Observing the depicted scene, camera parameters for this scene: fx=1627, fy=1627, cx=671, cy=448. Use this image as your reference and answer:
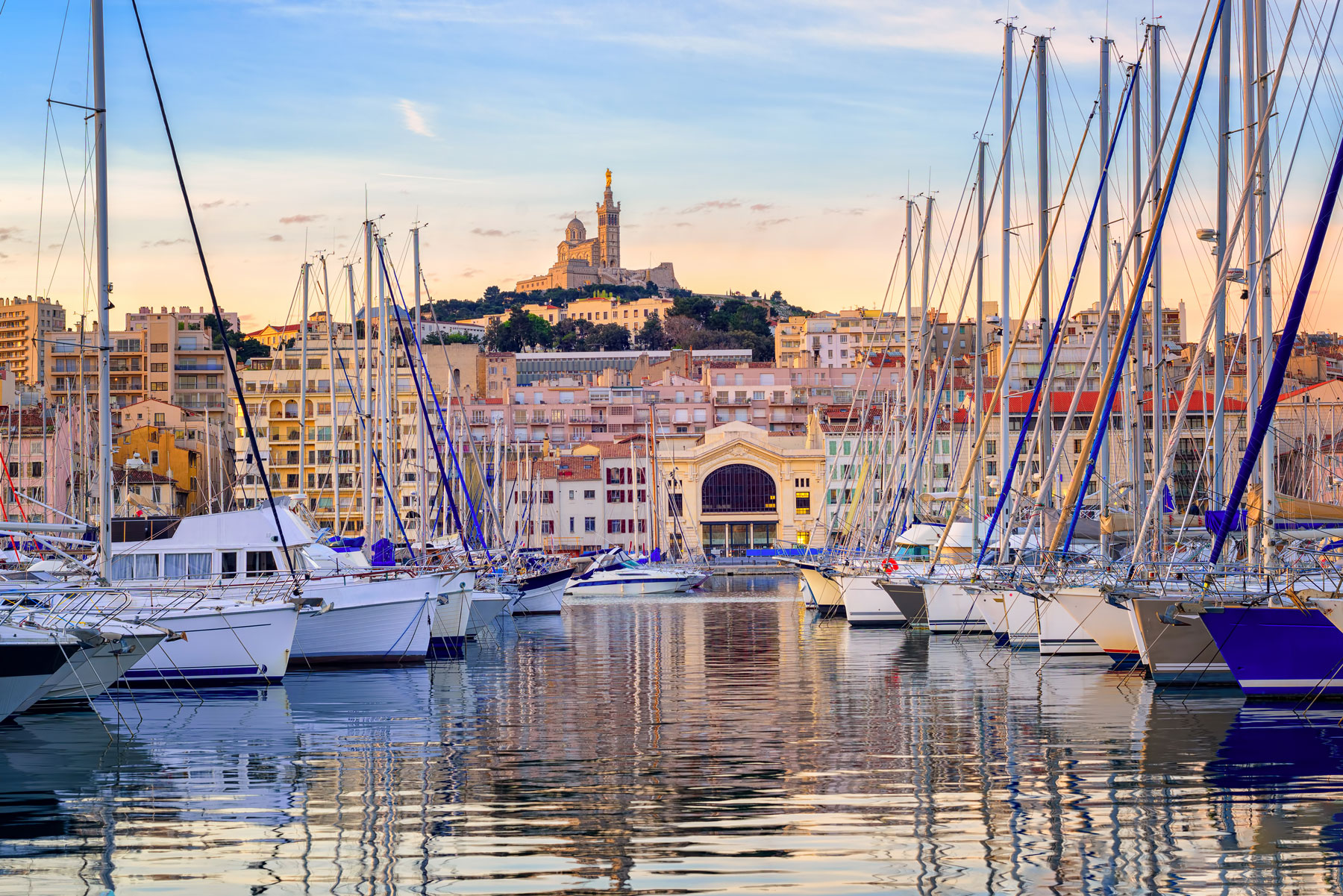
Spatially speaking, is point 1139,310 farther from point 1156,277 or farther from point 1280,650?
point 1280,650

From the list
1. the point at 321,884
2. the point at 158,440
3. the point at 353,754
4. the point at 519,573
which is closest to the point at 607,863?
the point at 321,884

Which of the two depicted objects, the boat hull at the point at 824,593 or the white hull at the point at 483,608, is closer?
the white hull at the point at 483,608

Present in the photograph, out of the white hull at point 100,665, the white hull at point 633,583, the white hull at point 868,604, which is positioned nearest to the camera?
the white hull at point 100,665

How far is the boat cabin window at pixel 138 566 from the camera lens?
101 feet

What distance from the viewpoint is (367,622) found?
32.2 meters

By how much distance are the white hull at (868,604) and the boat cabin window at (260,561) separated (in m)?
18.8

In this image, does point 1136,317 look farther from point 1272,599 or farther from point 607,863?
point 607,863

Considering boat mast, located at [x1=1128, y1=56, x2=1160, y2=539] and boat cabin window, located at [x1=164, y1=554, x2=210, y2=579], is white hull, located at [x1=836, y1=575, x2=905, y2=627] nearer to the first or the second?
boat mast, located at [x1=1128, y1=56, x2=1160, y2=539]

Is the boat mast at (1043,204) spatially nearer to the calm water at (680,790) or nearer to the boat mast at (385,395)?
the calm water at (680,790)

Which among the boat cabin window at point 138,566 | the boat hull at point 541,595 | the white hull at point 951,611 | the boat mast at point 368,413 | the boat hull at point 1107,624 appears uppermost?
the boat mast at point 368,413

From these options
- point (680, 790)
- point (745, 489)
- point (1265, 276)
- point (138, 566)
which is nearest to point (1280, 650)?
point (1265, 276)

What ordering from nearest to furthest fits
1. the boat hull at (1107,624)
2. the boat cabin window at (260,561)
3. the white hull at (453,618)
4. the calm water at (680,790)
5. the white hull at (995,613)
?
the calm water at (680,790) → the boat hull at (1107,624) → the boat cabin window at (260,561) → the white hull at (453,618) → the white hull at (995,613)

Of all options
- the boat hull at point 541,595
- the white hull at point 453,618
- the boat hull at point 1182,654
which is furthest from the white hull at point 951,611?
the boat hull at point 541,595

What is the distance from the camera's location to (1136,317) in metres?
30.1
